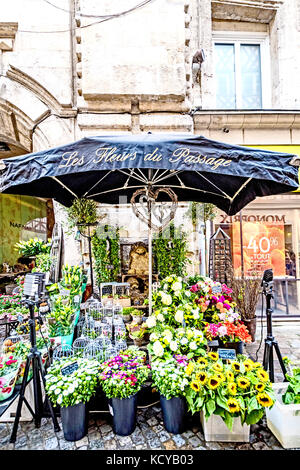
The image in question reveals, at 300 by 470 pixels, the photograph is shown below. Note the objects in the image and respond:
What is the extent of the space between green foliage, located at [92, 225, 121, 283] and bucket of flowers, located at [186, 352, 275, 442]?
3212 mm

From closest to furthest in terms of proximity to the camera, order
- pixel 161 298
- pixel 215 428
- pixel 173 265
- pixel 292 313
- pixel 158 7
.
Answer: pixel 215 428 → pixel 161 298 → pixel 173 265 → pixel 158 7 → pixel 292 313

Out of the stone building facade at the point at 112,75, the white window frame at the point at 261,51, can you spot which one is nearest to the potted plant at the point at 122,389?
the stone building facade at the point at 112,75

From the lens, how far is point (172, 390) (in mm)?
2498

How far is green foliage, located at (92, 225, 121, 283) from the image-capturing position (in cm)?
546

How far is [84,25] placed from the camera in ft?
19.0

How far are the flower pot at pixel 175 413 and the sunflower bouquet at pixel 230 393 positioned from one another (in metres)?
0.18

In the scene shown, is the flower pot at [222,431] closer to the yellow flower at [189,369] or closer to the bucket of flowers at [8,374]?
the yellow flower at [189,369]

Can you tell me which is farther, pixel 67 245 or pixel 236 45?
pixel 236 45

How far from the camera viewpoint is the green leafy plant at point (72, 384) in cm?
245

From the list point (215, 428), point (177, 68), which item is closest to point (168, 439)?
point (215, 428)

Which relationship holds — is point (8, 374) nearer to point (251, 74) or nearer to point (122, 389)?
point (122, 389)

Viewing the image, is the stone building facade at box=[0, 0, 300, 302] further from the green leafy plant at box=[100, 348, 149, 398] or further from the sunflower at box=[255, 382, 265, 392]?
the sunflower at box=[255, 382, 265, 392]

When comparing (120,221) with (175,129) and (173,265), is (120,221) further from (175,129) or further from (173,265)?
(175,129)

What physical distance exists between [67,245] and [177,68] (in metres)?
5.02
